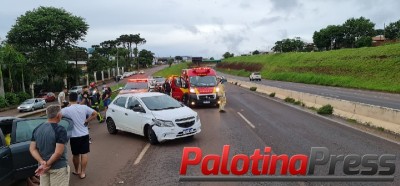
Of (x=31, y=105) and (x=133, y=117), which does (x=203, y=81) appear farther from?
(x=31, y=105)

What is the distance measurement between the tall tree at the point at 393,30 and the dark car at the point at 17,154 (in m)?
103

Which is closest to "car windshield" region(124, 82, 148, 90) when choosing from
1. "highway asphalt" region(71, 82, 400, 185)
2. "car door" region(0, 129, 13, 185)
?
"highway asphalt" region(71, 82, 400, 185)

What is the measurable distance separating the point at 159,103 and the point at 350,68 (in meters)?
48.2

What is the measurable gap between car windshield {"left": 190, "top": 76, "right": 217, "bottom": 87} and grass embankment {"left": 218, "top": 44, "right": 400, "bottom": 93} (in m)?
23.3

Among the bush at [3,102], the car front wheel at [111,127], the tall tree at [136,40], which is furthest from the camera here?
the tall tree at [136,40]

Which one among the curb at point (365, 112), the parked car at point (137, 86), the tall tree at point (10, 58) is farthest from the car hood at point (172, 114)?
the tall tree at point (10, 58)

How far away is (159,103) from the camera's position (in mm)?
12562

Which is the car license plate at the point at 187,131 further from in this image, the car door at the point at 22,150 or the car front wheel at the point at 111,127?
the car door at the point at 22,150

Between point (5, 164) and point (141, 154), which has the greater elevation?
point (5, 164)

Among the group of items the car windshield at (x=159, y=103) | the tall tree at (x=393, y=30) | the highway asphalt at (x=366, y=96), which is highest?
the tall tree at (x=393, y=30)

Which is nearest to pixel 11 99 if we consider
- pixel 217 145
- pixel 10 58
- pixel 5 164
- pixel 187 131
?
pixel 10 58

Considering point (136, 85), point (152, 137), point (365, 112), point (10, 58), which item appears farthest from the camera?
point (10, 58)

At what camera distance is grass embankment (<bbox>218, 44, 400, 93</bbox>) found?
44188mm

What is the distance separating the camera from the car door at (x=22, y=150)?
7133 millimetres
